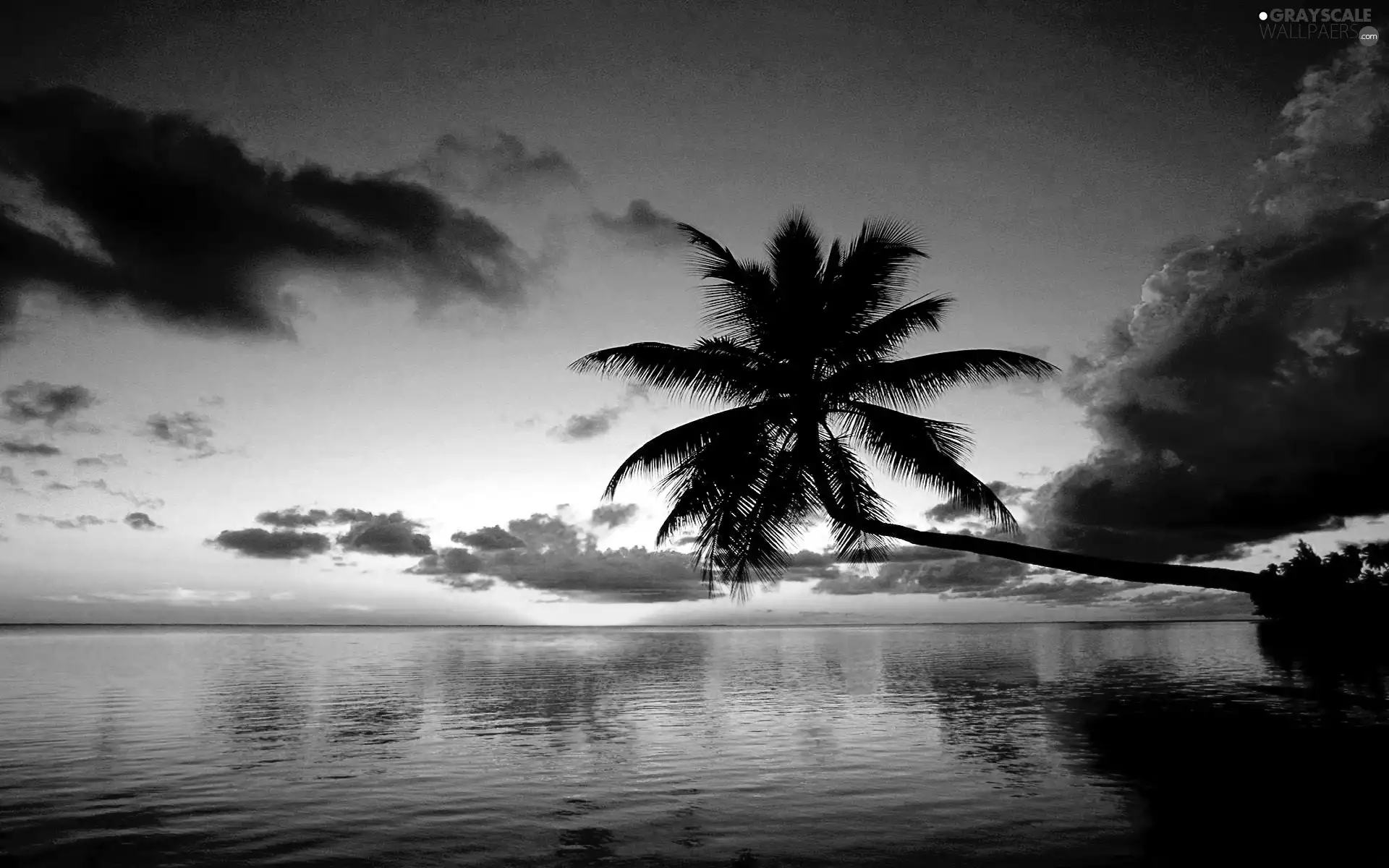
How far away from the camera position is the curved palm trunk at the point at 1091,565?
31.9 ft

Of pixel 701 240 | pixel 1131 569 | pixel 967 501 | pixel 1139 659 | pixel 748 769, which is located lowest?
pixel 1139 659

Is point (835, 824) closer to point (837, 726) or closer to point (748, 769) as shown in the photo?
point (748, 769)

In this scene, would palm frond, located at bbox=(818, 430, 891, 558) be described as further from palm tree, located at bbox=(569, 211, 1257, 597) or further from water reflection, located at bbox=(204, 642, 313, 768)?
water reflection, located at bbox=(204, 642, 313, 768)

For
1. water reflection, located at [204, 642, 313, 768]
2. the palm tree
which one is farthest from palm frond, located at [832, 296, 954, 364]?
water reflection, located at [204, 642, 313, 768]

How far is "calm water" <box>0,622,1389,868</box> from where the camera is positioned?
1151 cm

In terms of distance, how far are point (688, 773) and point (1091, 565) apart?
9547 millimetres

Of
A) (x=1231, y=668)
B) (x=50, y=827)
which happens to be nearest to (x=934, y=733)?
(x=50, y=827)

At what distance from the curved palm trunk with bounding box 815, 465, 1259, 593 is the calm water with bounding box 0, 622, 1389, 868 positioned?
150 inches

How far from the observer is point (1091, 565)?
10.9 metres

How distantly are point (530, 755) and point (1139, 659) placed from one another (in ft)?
169

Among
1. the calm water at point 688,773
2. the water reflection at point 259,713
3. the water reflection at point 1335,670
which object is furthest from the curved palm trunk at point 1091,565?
the water reflection at point 259,713

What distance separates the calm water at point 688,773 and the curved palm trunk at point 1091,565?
3.80 meters

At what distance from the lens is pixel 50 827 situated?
12.5m

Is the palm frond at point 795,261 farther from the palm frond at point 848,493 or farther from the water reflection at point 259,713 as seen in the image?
the water reflection at point 259,713
